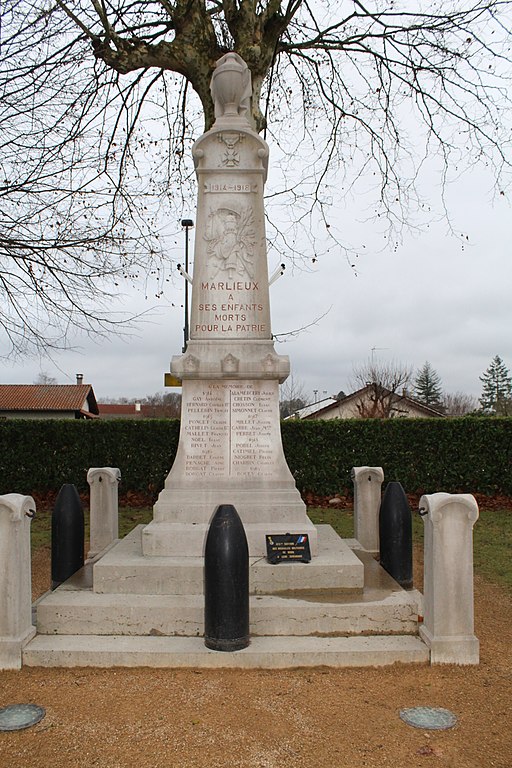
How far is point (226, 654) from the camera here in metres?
4.08

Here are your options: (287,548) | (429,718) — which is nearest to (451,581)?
(429,718)

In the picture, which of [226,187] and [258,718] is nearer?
[258,718]

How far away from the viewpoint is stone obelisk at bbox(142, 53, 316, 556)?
5582mm

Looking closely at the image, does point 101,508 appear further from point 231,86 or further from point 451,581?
point 231,86

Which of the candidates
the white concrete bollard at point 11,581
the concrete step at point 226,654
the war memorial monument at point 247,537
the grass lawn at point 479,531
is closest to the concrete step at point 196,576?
the war memorial monument at point 247,537

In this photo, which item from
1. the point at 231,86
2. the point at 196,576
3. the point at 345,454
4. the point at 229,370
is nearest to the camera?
the point at 196,576

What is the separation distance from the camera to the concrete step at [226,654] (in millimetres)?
4094

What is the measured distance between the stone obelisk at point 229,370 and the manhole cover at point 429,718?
1.81 meters

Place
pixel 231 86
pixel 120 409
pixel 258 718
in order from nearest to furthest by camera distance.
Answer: pixel 258 718 → pixel 231 86 → pixel 120 409

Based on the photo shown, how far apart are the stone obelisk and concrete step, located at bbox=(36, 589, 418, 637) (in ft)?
2.58

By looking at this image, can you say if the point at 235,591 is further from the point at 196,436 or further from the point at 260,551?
the point at 196,436

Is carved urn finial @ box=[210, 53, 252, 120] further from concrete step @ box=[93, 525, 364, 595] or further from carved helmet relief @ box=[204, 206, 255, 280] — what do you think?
concrete step @ box=[93, 525, 364, 595]

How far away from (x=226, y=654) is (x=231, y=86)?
203 inches

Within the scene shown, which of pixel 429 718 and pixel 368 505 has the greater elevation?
pixel 368 505
